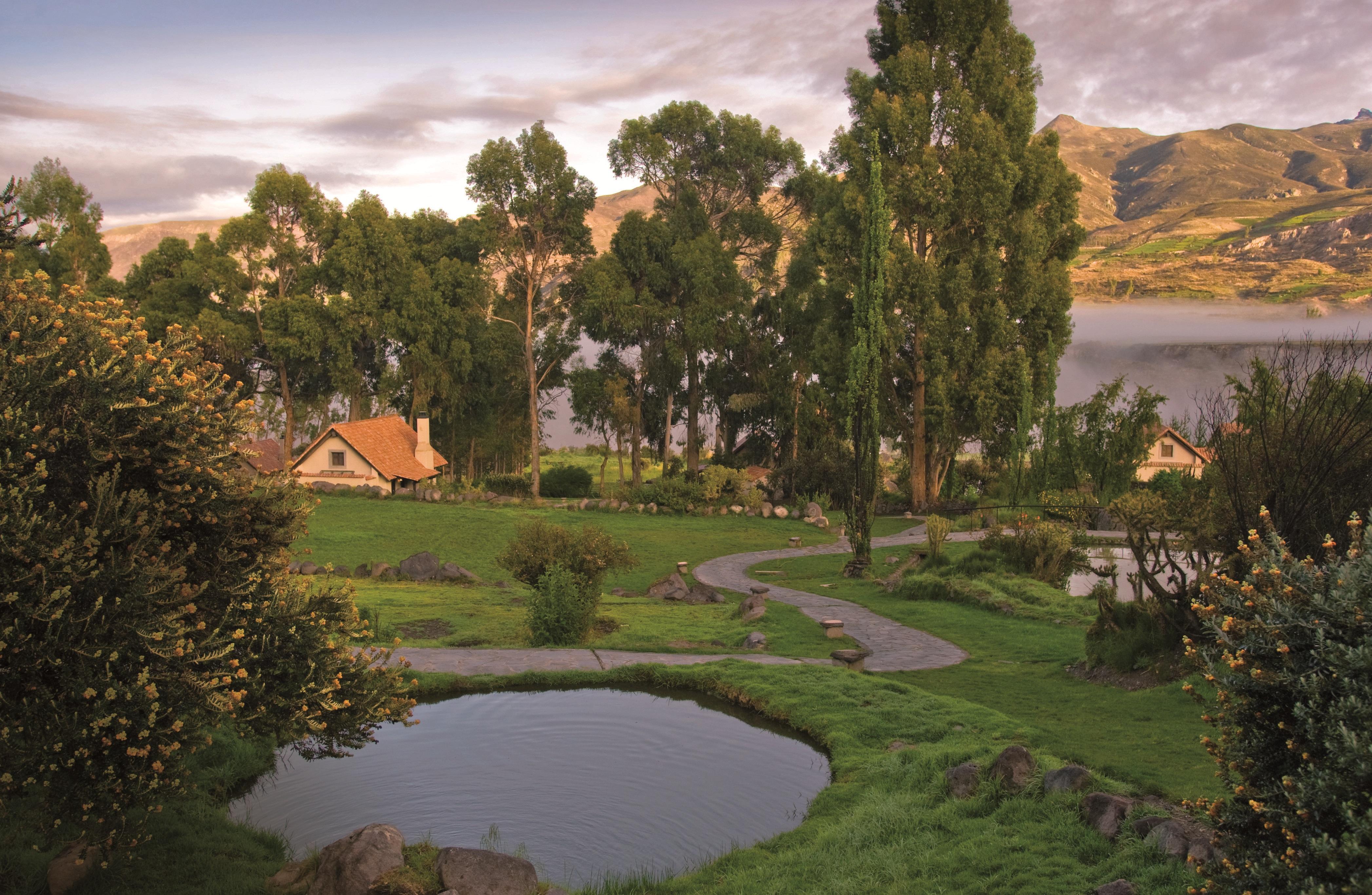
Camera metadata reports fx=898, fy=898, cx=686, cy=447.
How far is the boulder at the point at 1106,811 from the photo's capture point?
277 inches

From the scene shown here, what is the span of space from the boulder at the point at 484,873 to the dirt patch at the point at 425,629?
9676mm

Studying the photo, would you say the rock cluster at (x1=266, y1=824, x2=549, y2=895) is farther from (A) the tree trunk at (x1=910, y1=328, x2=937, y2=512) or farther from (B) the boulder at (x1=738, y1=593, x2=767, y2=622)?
(A) the tree trunk at (x1=910, y1=328, x2=937, y2=512)

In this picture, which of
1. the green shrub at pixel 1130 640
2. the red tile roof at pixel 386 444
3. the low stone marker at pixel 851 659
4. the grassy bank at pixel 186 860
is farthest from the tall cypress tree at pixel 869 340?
the red tile roof at pixel 386 444

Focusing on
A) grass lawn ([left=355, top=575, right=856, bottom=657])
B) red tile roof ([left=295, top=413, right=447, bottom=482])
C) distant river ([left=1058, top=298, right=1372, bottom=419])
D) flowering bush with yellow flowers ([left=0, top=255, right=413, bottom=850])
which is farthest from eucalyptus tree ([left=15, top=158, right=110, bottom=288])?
distant river ([left=1058, top=298, right=1372, bottom=419])

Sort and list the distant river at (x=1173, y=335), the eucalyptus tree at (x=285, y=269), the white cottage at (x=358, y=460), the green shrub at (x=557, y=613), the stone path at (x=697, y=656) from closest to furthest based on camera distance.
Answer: the stone path at (x=697, y=656) < the green shrub at (x=557, y=613) < the white cottage at (x=358, y=460) < the eucalyptus tree at (x=285, y=269) < the distant river at (x=1173, y=335)

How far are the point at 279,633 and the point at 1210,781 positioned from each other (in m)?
8.00

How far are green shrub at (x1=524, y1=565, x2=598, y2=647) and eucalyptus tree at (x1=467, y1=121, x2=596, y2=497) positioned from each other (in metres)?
27.8

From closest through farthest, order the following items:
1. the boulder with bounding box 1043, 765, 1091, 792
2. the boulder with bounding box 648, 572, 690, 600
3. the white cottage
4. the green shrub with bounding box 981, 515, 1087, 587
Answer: the boulder with bounding box 1043, 765, 1091, 792
the boulder with bounding box 648, 572, 690, 600
the green shrub with bounding box 981, 515, 1087, 587
the white cottage

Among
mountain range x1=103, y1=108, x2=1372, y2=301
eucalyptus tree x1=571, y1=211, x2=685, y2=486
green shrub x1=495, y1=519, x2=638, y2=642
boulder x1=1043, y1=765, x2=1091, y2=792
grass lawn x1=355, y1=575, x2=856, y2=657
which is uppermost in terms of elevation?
mountain range x1=103, y1=108, x2=1372, y2=301

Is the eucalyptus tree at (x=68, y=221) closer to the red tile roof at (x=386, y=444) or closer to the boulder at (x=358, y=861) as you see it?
the red tile roof at (x=386, y=444)

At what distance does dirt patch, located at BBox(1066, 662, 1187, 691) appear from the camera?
12016 mm

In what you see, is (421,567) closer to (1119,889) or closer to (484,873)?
(484,873)

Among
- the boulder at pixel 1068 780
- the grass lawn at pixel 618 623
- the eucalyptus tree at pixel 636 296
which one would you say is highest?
the eucalyptus tree at pixel 636 296

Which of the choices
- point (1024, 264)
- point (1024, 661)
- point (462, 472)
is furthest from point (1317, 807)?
point (462, 472)
